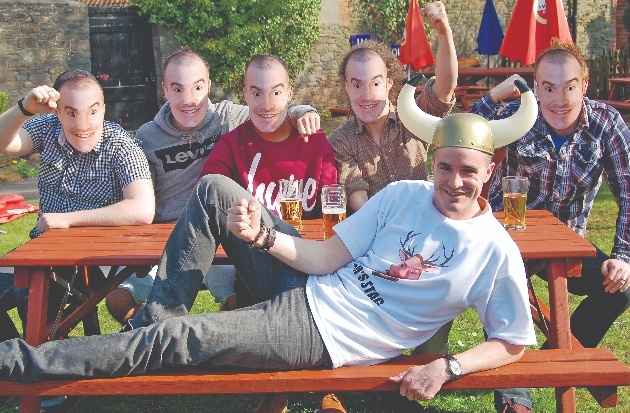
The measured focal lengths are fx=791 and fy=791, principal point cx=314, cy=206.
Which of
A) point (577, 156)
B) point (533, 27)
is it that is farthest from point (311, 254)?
point (533, 27)

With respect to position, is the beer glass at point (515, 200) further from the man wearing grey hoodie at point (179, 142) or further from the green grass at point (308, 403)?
the man wearing grey hoodie at point (179, 142)

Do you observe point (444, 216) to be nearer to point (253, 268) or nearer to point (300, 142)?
point (253, 268)

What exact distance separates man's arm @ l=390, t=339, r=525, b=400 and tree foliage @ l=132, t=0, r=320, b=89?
12.4 m

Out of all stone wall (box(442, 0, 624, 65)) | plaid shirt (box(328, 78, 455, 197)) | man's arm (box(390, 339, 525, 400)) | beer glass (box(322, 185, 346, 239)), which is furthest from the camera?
stone wall (box(442, 0, 624, 65))

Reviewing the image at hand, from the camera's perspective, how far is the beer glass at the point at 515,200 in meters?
3.36

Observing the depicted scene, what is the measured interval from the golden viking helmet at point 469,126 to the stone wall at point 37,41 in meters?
11.4

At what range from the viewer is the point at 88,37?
45.5 feet

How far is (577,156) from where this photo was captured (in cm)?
371

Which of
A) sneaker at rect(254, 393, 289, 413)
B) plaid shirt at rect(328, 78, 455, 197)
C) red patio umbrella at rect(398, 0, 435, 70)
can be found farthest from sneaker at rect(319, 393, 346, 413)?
red patio umbrella at rect(398, 0, 435, 70)

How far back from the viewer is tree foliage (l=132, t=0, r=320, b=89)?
569 inches

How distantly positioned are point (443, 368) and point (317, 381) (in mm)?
429

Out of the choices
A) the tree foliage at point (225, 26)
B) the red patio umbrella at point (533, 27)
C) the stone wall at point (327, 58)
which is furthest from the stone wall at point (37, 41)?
the red patio umbrella at point (533, 27)

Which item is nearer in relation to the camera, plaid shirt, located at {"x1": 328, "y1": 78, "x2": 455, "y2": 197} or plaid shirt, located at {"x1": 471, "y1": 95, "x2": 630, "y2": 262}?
plaid shirt, located at {"x1": 471, "y1": 95, "x2": 630, "y2": 262}

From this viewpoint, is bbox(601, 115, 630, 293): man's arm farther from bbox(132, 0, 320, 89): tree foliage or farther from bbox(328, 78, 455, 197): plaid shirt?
bbox(132, 0, 320, 89): tree foliage
